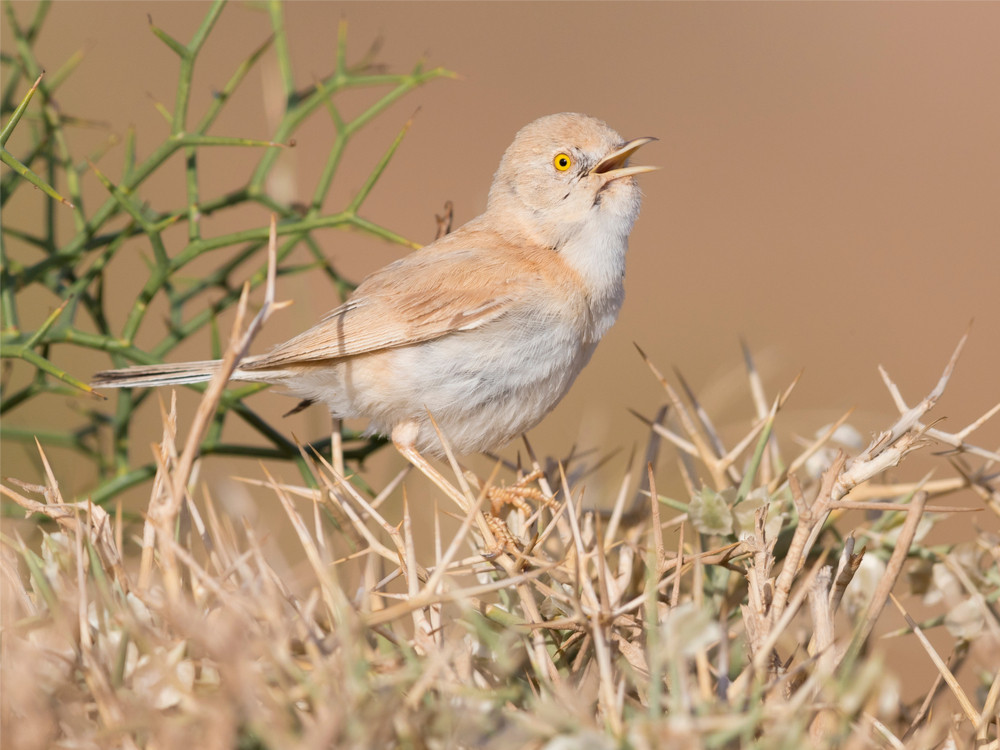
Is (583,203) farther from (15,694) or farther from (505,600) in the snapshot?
(15,694)

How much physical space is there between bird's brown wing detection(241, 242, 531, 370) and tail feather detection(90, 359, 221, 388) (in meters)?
0.24

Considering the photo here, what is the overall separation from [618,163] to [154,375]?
168cm

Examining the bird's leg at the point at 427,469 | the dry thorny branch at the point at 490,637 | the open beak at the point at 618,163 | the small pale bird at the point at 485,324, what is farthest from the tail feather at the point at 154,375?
the open beak at the point at 618,163

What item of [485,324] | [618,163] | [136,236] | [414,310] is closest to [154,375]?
[136,236]

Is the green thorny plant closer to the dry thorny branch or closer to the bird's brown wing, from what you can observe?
the bird's brown wing

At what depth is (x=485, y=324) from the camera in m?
2.53

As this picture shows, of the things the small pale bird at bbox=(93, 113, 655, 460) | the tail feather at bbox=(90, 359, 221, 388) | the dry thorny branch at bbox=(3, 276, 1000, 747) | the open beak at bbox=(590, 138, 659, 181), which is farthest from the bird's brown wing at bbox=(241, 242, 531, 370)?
the dry thorny branch at bbox=(3, 276, 1000, 747)

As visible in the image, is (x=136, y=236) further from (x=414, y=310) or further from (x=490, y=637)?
(x=490, y=637)

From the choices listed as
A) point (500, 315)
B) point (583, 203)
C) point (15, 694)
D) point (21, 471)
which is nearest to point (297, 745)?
point (15, 694)

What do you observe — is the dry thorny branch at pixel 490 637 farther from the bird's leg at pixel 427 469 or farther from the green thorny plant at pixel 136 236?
the green thorny plant at pixel 136 236

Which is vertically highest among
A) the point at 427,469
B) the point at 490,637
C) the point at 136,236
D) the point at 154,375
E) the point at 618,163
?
the point at 618,163

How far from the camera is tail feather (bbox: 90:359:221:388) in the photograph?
2.30 metres

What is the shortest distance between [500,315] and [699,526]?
1.19m

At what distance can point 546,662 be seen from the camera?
1109 millimetres
